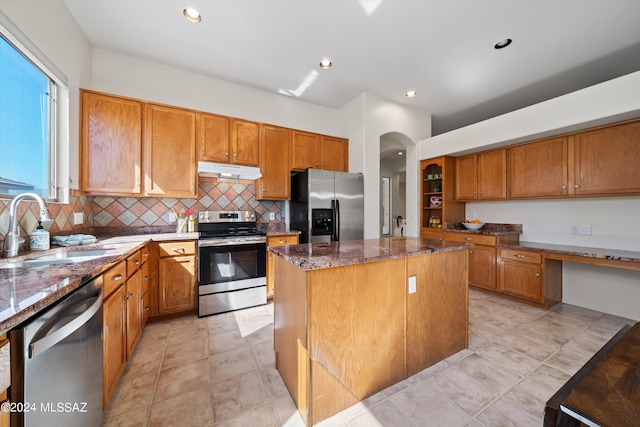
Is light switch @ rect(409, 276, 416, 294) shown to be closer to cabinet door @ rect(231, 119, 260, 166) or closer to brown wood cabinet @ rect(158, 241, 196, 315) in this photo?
brown wood cabinet @ rect(158, 241, 196, 315)

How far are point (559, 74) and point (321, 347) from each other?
13.6ft

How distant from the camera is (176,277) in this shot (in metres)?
2.46

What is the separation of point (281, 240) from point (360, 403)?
1940 mm

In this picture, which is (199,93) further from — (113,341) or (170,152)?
(113,341)

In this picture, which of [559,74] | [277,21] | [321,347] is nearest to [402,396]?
[321,347]

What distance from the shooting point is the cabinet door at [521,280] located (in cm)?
279

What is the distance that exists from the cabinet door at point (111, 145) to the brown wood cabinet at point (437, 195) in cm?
414

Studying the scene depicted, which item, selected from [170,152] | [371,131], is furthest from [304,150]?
[170,152]

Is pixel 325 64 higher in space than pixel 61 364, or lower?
higher

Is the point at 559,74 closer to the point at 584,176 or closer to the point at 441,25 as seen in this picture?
the point at 584,176

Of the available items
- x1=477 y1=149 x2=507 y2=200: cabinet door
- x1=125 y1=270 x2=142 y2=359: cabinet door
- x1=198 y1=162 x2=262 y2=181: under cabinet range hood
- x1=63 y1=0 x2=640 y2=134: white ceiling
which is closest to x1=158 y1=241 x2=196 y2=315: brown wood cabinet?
x1=125 y1=270 x2=142 y2=359: cabinet door

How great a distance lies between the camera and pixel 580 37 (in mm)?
2250

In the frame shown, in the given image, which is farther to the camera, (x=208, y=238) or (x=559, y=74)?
(x=559, y=74)

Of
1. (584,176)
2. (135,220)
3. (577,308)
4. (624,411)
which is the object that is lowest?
(577,308)
